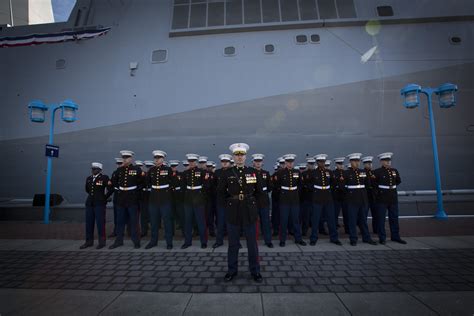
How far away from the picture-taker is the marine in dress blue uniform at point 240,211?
2.88 m

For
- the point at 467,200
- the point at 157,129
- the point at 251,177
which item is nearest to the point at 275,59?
the point at 157,129

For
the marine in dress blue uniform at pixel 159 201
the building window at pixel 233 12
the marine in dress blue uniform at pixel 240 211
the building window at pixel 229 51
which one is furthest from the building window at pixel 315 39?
the marine in dress blue uniform at pixel 159 201

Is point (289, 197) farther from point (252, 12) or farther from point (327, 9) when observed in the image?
point (327, 9)

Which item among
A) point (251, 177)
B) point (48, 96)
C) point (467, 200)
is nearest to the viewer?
point (251, 177)

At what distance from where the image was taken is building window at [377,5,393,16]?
7152 millimetres

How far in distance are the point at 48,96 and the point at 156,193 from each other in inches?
253

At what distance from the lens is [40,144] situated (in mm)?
7301

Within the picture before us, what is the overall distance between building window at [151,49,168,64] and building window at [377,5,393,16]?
23.3 feet

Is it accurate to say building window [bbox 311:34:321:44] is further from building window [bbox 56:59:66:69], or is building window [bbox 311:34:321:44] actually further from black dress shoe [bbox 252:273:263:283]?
building window [bbox 56:59:66:69]

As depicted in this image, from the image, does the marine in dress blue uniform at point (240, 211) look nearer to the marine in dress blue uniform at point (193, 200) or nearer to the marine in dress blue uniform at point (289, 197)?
the marine in dress blue uniform at point (193, 200)

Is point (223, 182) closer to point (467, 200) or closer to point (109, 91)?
point (109, 91)

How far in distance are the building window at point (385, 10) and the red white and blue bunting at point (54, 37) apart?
30.1 feet

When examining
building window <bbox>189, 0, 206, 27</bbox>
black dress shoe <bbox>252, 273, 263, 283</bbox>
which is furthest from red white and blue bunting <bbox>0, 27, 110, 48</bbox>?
black dress shoe <bbox>252, 273, 263, 283</bbox>

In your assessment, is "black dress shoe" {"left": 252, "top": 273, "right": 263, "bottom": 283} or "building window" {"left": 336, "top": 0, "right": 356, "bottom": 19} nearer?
"black dress shoe" {"left": 252, "top": 273, "right": 263, "bottom": 283}
